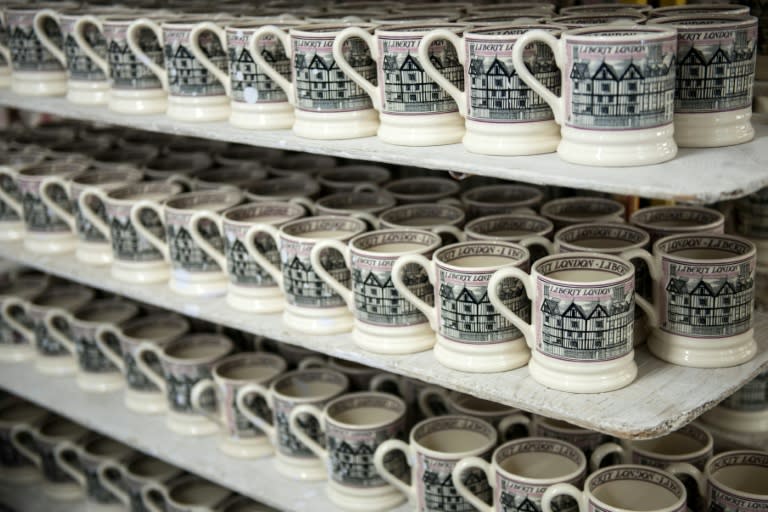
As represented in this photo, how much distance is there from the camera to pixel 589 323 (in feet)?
4.32

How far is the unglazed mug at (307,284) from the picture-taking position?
1641 mm

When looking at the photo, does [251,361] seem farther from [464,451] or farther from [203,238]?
[464,451]

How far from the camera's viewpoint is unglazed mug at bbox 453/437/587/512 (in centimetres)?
148

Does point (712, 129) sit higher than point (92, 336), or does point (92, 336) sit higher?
point (712, 129)

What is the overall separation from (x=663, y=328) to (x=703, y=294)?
87 mm

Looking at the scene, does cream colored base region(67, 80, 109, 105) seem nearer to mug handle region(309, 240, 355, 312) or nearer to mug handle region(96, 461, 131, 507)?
mug handle region(309, 240, 355, 312)

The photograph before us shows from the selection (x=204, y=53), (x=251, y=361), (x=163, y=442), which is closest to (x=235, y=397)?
(x=251, y=361)

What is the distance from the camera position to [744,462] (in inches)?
62.7

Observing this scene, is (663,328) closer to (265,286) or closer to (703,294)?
(703,294)

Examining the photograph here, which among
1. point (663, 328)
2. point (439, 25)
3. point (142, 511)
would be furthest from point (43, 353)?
point (663, 328)

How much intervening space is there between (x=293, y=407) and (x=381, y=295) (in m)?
0.42

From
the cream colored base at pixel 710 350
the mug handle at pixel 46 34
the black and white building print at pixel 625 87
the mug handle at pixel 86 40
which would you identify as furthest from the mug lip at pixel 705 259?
the mug handle at pixel 46 34

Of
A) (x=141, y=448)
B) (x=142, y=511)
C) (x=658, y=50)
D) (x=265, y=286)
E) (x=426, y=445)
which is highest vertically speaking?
(x=658, y=50)

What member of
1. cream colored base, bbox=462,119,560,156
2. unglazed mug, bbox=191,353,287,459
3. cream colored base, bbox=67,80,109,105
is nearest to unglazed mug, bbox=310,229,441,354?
cream colored base, bbox=462,119,560,156
